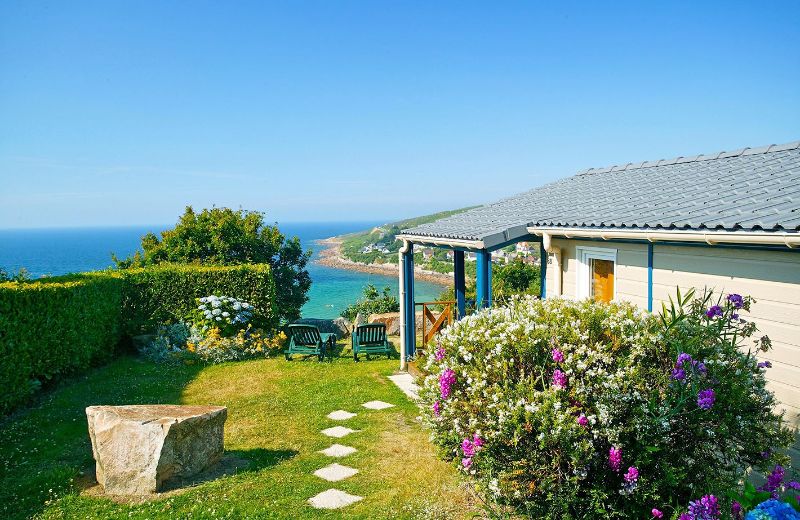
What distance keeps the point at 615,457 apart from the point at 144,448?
15.5ft

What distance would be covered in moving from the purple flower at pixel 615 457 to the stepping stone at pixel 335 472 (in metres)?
3.31

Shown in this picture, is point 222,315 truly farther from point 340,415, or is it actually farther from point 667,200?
point 667,200

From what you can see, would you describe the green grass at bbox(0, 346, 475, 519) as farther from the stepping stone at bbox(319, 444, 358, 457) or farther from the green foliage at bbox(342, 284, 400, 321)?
the green foliage at bbox(342, 284, 400, 321)

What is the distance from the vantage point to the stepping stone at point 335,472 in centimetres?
579

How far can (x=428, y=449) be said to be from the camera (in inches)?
260

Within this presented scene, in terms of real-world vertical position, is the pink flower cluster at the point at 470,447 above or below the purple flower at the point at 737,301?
below

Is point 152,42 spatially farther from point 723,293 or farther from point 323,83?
point 723,293

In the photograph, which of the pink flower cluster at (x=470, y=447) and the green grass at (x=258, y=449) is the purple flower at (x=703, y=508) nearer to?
the pink flower cluster at (x=470, y=447)

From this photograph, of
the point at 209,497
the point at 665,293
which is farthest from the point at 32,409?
the point at 665,293

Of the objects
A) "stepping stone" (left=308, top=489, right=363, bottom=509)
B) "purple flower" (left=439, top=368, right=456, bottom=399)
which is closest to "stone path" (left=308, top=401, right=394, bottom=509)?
"stepping stone" (left=308, top=489, right=363, bottom=509)

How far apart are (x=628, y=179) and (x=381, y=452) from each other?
7192mm

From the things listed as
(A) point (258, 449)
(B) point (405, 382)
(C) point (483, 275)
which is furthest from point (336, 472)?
(B) point (405, 382)

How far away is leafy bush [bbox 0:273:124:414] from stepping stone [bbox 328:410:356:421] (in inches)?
197

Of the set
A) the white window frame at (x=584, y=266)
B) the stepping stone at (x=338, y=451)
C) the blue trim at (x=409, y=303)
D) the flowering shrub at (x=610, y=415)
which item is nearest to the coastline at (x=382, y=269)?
the blue trim at (x=409, y=303)
